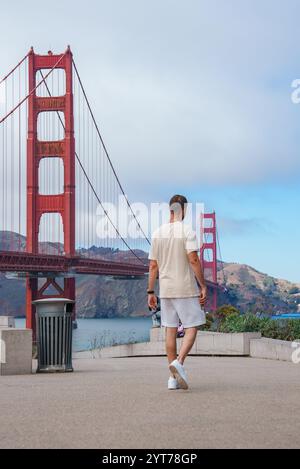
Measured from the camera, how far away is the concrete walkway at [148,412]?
16.4 ft

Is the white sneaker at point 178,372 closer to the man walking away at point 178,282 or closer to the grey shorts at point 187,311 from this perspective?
the man walking away at point 178,282

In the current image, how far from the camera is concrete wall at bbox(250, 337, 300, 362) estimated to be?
12930 mm

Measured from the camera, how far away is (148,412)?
6199 millimetres

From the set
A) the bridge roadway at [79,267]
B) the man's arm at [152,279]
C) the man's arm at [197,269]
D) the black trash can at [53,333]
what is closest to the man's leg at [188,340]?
the man's arm at [197,269]

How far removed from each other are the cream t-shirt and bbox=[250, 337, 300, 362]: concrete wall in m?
5.49

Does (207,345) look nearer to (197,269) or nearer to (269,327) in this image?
(269,327)

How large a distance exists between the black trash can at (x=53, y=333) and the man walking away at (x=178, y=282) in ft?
10.3

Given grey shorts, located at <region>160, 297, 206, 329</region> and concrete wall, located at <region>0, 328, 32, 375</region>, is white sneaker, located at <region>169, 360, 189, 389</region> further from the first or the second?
concrete wall, located at <region>0, 328, 32, 375</region>

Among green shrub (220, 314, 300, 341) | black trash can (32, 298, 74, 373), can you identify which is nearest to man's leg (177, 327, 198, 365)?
black trash can (32, 298, 74, 373)

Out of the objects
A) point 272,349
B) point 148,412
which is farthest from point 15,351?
point 148,412

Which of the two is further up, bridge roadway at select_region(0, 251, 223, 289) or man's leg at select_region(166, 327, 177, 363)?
bridge roadway at select_region(0, 251, 223, 289)

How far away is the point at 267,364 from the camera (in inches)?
480

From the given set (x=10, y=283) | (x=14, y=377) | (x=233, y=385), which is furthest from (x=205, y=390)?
(x=10, y=283)
